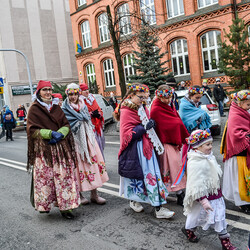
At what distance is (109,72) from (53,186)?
2476 cm

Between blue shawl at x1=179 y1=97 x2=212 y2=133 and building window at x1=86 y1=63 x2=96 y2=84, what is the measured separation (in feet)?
83.0

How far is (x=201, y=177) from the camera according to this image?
3342mm

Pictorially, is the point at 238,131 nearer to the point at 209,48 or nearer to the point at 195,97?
the point at 195,97

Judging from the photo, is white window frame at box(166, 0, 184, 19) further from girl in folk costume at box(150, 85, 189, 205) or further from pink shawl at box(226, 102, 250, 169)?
pink shawl at box(226, 102, 250, 169)

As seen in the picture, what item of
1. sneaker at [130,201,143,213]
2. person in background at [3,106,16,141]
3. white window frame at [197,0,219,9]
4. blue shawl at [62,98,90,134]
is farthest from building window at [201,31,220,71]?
sneaker at [130,201,143,213]

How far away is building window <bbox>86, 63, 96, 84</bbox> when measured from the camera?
1194 inches

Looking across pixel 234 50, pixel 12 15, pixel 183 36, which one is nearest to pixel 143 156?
pixel 234 50

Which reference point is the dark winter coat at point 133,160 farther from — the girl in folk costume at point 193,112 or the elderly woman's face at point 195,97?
the elderly woman's face at point 195,97

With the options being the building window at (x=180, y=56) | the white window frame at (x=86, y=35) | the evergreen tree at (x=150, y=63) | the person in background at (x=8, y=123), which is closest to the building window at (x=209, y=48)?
the building window at (x=180, y=56)

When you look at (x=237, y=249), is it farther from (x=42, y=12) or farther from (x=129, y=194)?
(x=42, y=12)

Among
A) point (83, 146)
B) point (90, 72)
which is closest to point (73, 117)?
point (83, 146)

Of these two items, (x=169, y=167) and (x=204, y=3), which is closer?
(x=169, y=167)

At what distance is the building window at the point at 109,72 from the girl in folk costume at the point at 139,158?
79.9 feet

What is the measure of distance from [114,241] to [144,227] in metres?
0.52
